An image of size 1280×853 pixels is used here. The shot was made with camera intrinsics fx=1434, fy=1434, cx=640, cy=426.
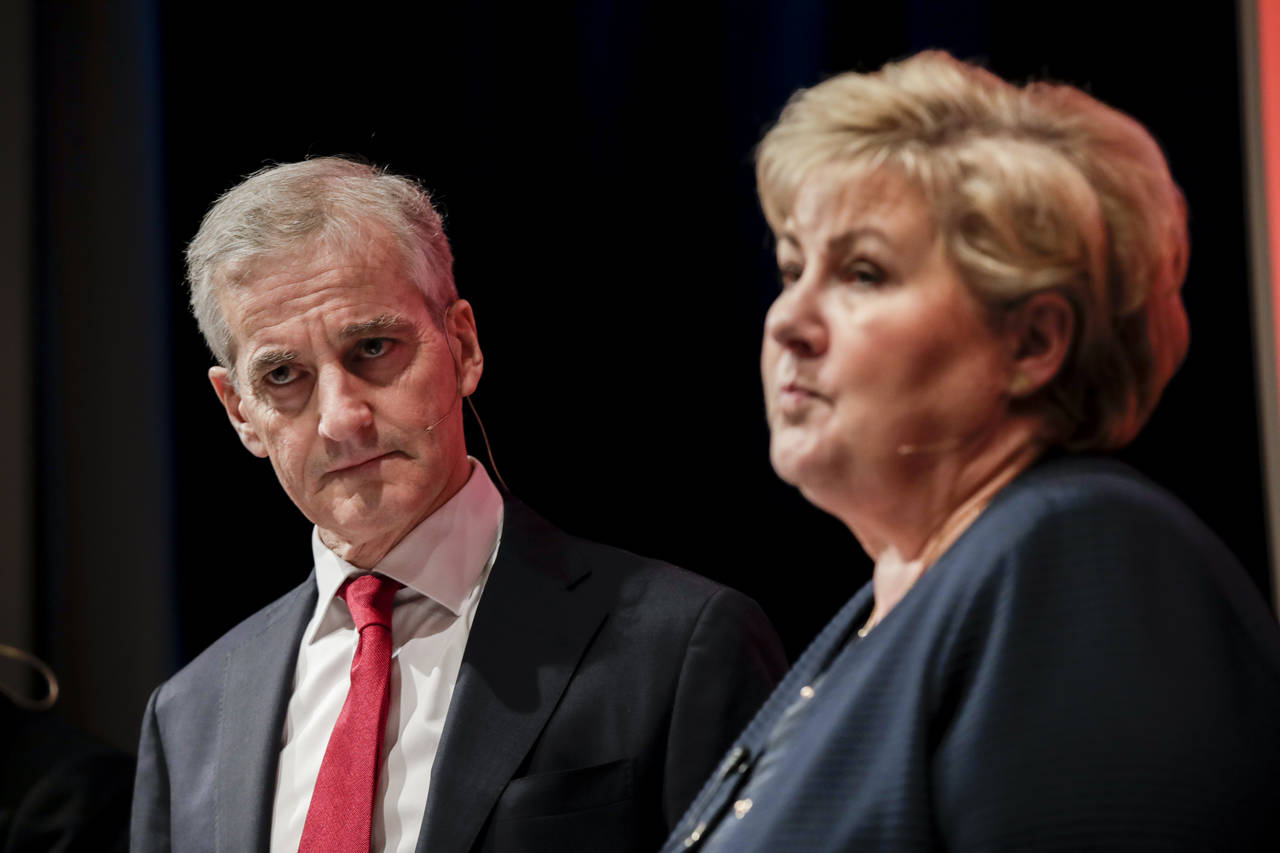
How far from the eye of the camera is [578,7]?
7.09 ft

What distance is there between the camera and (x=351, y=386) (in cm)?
159

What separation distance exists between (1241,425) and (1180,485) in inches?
4.2

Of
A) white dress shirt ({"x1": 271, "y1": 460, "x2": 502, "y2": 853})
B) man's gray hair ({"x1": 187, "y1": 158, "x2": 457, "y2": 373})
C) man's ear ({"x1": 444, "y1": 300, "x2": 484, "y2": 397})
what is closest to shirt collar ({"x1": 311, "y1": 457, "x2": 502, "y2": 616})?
white dress shirt ({"x1": 271, "y1": 460, "x2": 502, "y2": 853})

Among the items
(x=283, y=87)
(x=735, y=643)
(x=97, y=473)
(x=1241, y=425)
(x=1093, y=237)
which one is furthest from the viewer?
(x=97, y=473)

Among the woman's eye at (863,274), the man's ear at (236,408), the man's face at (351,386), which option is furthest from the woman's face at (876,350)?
the man's ear at (236,408)

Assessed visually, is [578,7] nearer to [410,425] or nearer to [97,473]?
[410,425]

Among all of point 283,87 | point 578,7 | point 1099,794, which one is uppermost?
point 578,7

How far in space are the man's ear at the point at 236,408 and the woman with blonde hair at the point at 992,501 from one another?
817 mm

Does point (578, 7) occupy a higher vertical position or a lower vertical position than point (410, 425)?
higher

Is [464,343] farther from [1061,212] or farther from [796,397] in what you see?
[1061,212]

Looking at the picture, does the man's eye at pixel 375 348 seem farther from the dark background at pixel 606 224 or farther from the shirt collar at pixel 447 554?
the dark background at pixel 606 224

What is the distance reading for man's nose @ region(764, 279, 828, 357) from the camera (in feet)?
3.50

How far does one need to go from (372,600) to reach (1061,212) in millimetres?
944

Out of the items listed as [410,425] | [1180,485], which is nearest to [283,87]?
[410,425]
